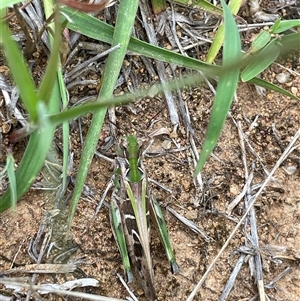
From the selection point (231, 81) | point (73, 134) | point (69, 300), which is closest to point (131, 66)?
point (73, 134)

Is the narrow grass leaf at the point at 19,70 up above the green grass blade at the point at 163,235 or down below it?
above

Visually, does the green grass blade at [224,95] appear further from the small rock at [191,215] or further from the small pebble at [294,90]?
the small pebble at [294,90]

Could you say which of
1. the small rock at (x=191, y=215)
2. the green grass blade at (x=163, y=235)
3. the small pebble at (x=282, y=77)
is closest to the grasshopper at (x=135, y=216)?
the green grass blade at (x=163, y=235)

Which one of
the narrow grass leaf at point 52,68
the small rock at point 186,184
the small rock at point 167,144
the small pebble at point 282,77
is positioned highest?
the narrow grass leaf at point 52,68

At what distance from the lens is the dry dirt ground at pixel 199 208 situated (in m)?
1.77

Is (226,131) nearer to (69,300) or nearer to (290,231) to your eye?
(290,231)

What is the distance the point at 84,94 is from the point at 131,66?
0.23m

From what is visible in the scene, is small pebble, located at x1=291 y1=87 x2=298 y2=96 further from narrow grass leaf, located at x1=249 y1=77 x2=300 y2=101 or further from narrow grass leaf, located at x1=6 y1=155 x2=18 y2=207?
narrow grass leaf, located at x1=6 y1=155 x2=18 y2=207

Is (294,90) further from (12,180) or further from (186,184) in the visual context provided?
(12,180)

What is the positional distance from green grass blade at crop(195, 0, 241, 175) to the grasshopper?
0.37 m

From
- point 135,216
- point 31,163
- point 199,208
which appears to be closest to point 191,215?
point 199,208

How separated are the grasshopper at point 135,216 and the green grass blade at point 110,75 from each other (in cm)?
17

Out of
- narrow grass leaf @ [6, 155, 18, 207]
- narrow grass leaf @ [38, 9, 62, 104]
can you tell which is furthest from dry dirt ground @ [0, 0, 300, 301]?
narrow grass leaf @ [38, 9, 62, 104]

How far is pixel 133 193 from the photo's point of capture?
178cm
